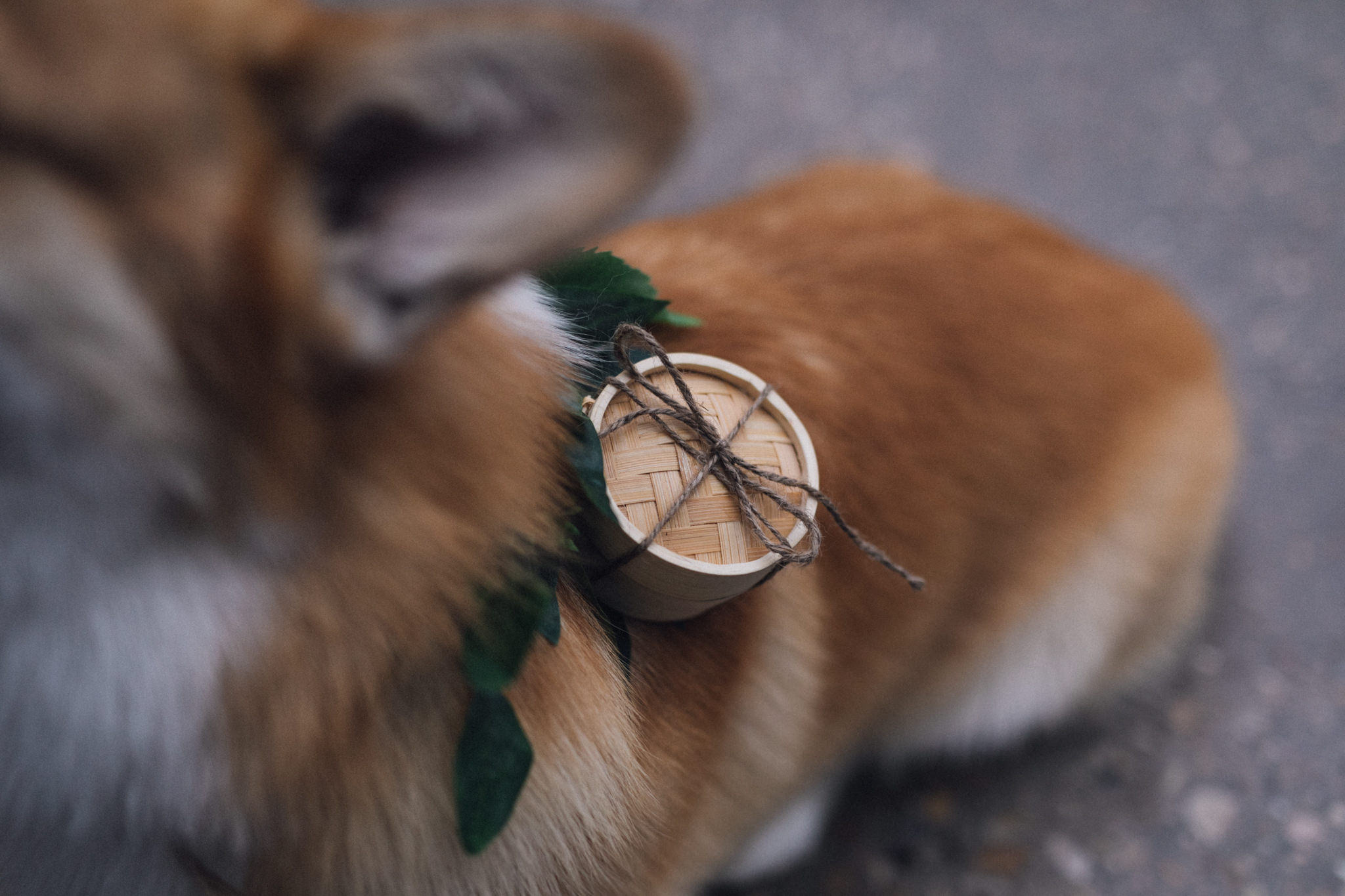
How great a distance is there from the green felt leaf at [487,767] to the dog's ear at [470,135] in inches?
14.8

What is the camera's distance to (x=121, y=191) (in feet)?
1.95

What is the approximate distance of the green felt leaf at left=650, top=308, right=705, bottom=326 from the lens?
1104 millimetres

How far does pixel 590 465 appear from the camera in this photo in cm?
91

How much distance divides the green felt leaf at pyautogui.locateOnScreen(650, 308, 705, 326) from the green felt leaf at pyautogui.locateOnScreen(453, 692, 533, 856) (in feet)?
1.54

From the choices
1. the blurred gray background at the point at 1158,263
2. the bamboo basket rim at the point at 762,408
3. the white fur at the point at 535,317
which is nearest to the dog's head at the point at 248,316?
the white fur at the point at 535,317

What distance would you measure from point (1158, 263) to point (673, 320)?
2.24 metres

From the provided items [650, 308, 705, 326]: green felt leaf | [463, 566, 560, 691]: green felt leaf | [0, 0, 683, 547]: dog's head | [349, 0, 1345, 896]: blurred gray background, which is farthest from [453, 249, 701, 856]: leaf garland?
[349, 0, 1345, 896]: blurred gray background

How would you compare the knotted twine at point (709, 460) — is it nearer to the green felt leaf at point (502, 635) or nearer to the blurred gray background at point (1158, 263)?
the green felt leaf at point (502, 635)

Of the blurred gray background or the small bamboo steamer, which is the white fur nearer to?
the small bamboo steamer

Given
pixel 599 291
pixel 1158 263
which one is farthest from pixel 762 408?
pixel 1158 263

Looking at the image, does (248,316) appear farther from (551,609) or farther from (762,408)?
(762,408)

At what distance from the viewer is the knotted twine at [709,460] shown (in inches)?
37.8

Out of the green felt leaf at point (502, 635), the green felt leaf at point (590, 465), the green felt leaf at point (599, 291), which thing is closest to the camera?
the green felt leaf at point (502, 635)

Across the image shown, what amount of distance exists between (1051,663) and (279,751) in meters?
1.46
